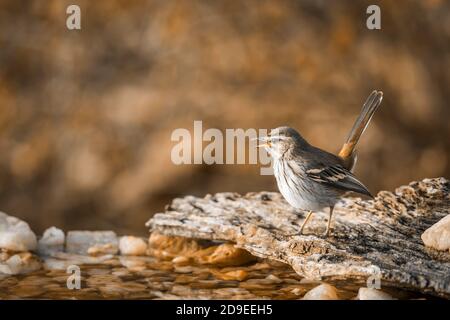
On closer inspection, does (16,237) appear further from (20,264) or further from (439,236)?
(439,236)

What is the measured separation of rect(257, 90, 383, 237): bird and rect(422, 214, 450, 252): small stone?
9.9 inches

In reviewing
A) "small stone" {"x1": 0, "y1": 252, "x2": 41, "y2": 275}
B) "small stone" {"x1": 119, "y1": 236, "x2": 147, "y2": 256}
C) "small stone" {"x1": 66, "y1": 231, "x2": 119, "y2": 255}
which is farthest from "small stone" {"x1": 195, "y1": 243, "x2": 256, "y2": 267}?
"small stone" {"x1": 0, "y1": 252, "x2": 41, "y2": 275}

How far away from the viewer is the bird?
245 centimetres

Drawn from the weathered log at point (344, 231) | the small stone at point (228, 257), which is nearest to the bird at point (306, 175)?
the weathered log at point (344, 231)

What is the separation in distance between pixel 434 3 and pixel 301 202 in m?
1.54

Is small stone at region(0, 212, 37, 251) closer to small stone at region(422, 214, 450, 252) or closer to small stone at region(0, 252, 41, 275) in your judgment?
small stone at region(0, 252, 41, 275)

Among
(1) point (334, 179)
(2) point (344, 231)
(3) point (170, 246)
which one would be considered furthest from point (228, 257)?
(1) point (334, 179)

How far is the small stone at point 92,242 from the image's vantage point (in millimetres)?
3148

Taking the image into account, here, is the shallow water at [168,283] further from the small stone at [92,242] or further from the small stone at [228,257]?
the small stone at [92,242]

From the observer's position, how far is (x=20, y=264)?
9.37ft

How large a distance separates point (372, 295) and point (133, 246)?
4.23 ft

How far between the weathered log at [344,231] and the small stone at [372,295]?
0.12ft

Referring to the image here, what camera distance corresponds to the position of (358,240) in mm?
2508

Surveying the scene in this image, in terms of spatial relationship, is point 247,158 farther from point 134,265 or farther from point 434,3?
point 434,3
